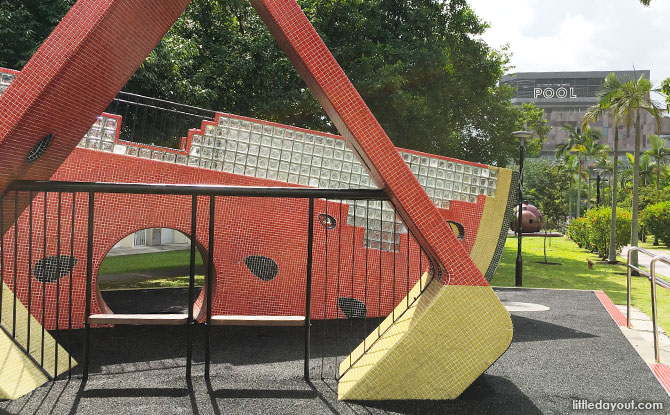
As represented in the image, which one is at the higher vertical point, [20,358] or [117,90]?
[117,90]

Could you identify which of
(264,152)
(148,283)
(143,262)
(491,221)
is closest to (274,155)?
(264,152)

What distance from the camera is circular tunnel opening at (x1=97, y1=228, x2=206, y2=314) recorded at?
38.6 ft

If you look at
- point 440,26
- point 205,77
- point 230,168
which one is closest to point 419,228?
point 230,168

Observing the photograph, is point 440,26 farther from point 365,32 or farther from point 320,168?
point 320,168

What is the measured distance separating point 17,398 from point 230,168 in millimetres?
5235

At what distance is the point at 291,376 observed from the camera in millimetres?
6488

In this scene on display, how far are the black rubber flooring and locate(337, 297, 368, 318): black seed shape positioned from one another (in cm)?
20

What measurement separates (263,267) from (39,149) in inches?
181

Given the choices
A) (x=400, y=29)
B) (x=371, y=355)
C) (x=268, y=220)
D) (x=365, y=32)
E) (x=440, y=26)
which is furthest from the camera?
(x=440, y=26)

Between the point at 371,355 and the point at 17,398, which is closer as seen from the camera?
the point at 17,398

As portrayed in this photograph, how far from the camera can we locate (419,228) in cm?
551

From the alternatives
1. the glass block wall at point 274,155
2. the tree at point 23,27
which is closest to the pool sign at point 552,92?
the tree at point 23,27

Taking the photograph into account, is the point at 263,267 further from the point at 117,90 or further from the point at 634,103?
the point at 634,103

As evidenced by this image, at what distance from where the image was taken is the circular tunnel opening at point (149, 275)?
38.6 ft
